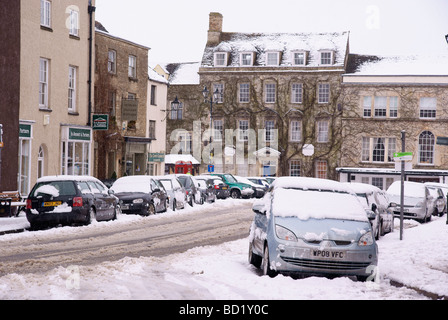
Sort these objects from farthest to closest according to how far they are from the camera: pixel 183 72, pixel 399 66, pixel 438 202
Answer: pixel 183 72
pixel 399 66
pixel 438 202

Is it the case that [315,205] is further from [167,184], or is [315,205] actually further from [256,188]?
[256,188]

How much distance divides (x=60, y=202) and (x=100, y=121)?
1560 cm

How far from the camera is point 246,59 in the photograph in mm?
64188

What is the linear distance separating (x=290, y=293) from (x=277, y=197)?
292 cm

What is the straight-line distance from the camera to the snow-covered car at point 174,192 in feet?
96.1

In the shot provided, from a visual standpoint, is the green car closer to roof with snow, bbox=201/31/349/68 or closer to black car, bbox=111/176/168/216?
black car, bbox=111/176/168/216

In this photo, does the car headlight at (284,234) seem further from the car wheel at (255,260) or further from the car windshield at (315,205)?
the car wheel at (255,260)

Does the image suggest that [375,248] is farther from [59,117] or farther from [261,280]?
[59,117]

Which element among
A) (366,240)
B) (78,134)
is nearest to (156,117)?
(78,134)

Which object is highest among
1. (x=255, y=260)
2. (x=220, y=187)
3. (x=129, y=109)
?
(x=129, y=109)

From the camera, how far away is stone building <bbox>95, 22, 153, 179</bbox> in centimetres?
3941

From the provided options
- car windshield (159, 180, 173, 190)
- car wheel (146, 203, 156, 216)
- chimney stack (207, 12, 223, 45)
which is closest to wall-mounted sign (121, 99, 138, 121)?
car windshield (159, 180, 173, 190)
